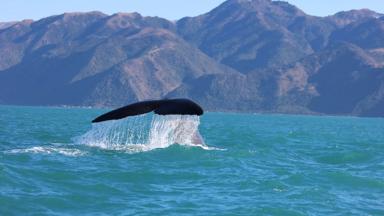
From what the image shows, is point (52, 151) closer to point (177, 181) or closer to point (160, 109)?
point (177, 181)

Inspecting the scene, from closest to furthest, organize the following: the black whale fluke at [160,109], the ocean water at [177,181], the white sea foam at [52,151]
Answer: the ocean water at [177,181] < the black whale fluke at [160,109] < the white sea foam at [52,151]

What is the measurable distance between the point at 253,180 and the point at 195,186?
7.30ft

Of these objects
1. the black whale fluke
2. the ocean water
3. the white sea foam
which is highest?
the black whale fluke

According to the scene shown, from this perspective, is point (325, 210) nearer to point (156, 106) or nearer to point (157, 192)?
point (157, 192)

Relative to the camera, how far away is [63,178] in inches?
790

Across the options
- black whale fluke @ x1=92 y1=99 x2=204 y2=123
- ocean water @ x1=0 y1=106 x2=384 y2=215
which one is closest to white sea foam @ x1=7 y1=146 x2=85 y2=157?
ocean water @ x1=0 y1=106 x2=384 y2=215

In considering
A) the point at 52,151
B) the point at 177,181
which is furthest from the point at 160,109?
the point at 52,151

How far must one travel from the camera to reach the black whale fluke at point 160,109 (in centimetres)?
1948

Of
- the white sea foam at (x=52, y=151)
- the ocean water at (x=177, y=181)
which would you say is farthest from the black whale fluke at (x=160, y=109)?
the white sea foam at (x=52, y=151)

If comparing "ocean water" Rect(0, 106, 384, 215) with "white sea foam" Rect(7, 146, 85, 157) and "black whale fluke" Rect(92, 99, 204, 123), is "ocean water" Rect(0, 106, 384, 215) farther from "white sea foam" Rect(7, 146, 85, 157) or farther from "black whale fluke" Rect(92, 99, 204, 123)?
"black whale fluke" Rect(92, 99, 204, 123)

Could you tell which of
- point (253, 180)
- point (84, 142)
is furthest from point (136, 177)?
point (84, 142)

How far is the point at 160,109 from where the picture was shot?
20000 mm

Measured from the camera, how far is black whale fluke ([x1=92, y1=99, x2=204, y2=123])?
63.9 ft

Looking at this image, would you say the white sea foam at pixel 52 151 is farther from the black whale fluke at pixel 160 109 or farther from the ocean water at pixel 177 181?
the black whale fluke at pixel 160 109
